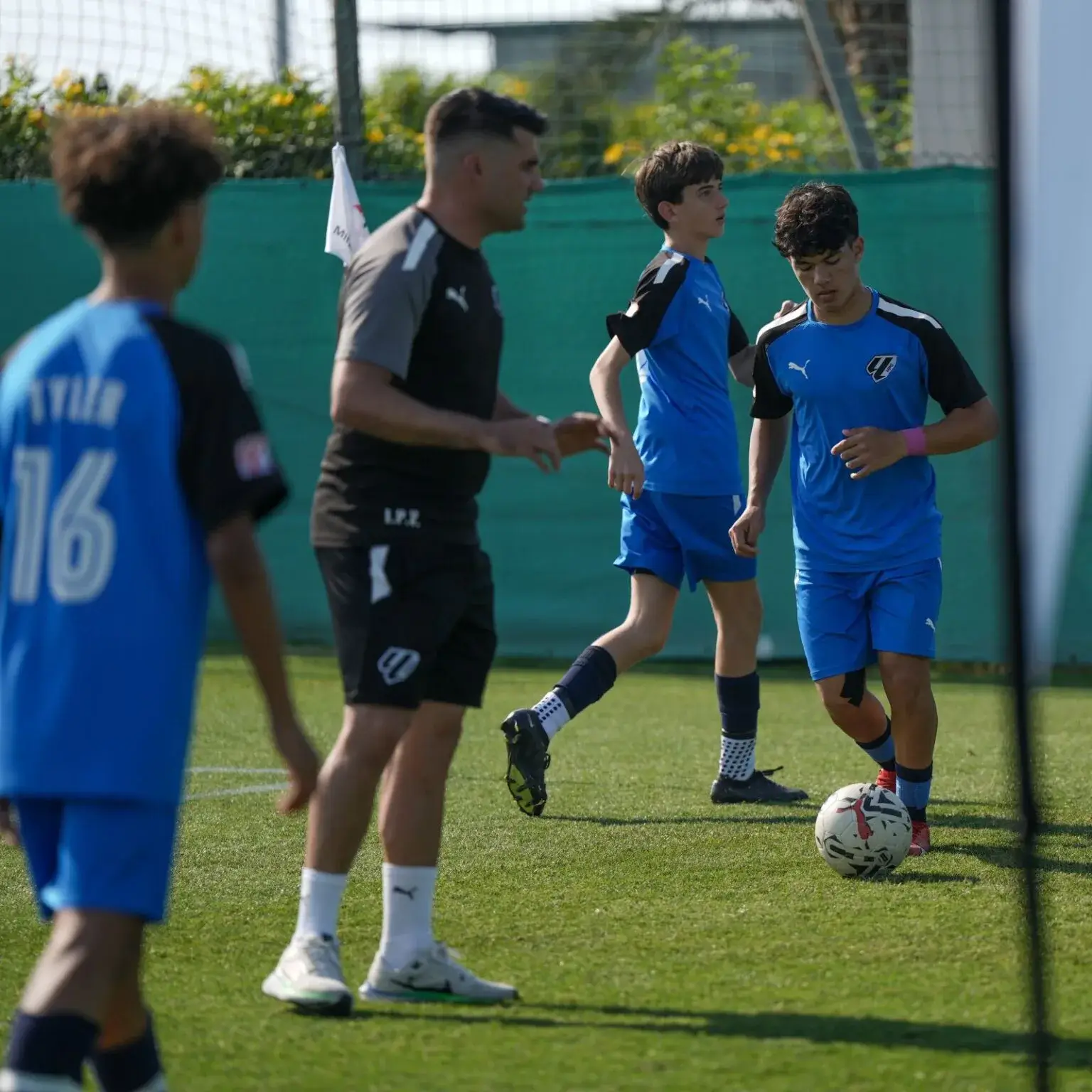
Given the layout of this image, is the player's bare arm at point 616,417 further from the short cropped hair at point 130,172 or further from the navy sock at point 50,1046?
the navy sock at point 50,1046

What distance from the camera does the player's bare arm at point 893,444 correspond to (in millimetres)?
5211

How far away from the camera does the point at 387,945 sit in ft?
12.9

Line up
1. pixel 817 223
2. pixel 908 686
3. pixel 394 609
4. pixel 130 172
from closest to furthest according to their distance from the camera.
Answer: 1. pixel 130 172
2. pixel 394 609
3. pixel 817 223
4. pixel 908 686

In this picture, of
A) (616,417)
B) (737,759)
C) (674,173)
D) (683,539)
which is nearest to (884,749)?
(737,759)

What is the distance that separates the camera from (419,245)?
149 inches

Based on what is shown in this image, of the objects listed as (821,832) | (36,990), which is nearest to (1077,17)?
(36,990)

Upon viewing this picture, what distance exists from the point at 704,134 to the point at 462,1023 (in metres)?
9.60

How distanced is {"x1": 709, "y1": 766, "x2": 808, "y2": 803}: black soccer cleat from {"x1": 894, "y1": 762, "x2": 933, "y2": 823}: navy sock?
92cm

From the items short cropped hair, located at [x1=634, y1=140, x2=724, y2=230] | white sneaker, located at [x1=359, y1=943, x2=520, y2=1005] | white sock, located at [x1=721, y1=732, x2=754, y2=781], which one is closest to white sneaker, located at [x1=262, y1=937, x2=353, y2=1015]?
white sneaker, located at [x1=359, y1=943, x2=520, y2=1005]

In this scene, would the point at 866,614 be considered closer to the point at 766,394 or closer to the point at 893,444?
the point at 893,444

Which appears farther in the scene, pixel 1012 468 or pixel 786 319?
pixel 786 319

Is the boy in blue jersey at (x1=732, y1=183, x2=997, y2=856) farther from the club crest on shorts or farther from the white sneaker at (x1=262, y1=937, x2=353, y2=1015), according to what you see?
the white sneaker at (x1=262, y1=937, x2=353, y2=1015)

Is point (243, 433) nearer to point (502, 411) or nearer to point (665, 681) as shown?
point (502, 411)

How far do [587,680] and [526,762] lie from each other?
53 centimetres
